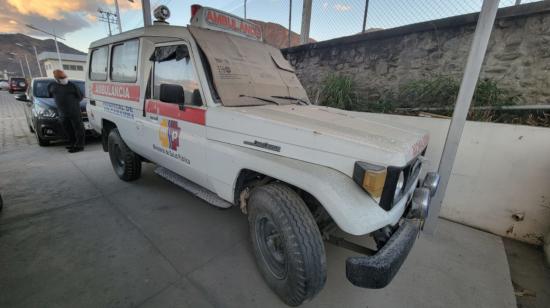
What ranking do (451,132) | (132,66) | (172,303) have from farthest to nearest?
(132,66) < (451,132) < (172,303)

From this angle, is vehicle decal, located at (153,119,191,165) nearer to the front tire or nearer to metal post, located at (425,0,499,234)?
the front tire

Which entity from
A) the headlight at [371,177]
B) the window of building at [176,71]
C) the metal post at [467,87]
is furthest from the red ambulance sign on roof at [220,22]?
the metal post at [467,87]

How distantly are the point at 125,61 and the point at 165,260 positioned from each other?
2546 millimetres

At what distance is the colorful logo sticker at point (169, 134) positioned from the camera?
98.1 inches

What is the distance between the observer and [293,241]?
1.56 meters

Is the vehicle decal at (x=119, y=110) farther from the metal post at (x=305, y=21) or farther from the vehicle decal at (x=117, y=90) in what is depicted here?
the metal post at (x=305, y=21)

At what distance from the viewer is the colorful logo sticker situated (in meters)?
2.49

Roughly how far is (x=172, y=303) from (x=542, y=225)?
3729 mm

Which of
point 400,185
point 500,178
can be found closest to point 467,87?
point 500,178

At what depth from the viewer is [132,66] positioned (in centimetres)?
300

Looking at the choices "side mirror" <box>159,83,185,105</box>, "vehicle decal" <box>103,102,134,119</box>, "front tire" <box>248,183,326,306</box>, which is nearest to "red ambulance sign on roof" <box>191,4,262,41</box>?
"side mirror" <box>159,83,185,105</box>

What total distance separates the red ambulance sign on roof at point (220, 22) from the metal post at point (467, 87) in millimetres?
2227

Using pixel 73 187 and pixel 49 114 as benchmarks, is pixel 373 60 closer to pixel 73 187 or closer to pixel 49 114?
pixel 73 187

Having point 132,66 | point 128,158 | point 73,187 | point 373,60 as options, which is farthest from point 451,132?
point 73,187
